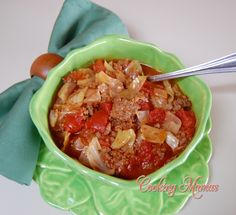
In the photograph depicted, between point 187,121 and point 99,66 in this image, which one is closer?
point 187,121

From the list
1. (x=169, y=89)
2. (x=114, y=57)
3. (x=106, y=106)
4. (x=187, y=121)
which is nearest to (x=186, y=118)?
(x=187, y=121)

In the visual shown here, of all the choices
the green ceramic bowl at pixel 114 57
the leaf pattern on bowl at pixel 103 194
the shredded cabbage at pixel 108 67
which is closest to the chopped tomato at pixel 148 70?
the green ceramic bowl at pixel 114 57

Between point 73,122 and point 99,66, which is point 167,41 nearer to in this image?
point 99,66

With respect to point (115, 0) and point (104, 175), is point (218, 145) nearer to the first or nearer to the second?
point (104, 175)

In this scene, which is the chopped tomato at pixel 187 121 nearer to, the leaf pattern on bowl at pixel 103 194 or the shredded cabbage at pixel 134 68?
the leaf pattern on bowl at pixel 103 194

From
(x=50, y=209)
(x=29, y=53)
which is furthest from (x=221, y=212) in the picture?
(x=29, y=53)

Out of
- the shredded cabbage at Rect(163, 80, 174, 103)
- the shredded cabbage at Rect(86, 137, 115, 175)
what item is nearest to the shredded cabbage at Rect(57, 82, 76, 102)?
the shredded cabbage at Rect(86, 137, 115, 175)
